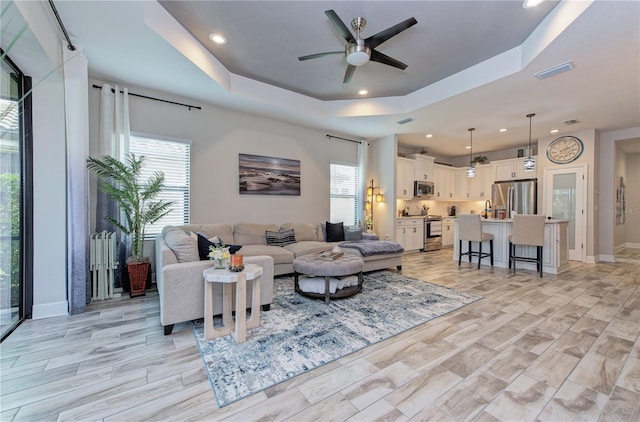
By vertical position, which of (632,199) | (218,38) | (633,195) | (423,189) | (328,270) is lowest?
(328,270)

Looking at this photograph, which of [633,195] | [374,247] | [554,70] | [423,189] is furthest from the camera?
[633,195]

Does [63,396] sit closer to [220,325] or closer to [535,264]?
[220,325]

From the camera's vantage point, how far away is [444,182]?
796cm

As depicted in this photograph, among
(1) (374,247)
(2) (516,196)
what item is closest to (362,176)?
(1) (374,247)

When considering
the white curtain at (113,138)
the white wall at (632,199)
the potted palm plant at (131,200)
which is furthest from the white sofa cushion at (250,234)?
the white wall at (632,199)

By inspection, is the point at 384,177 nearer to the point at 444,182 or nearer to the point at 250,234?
the point at 444,182

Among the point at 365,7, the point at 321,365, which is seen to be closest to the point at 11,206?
the point at 321,365

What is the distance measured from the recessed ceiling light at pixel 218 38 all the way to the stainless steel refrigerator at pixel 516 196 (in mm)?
6795

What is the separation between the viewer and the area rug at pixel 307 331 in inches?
73.4

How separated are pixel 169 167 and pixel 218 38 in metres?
2.07

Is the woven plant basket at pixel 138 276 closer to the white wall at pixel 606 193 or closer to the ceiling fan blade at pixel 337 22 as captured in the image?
the ceiling fan blade at pixel 337 22

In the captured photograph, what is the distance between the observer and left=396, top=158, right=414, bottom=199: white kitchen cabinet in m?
6.69

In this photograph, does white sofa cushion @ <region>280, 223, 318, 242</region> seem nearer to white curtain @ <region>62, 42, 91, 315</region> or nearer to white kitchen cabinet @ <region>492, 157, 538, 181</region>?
white curtain @ <region>62, 42, 91, 315</region>

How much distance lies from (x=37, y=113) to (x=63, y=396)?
2744 mm
